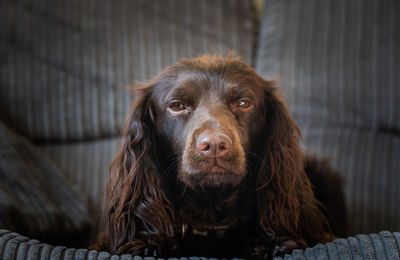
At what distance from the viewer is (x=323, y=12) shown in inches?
88.7

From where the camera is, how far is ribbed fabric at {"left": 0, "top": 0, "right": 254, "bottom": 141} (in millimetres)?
2203

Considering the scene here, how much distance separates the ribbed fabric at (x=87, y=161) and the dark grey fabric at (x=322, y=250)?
1.15 m

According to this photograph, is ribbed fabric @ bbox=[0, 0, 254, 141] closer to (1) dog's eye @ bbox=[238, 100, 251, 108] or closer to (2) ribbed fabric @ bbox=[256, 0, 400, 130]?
(2) ribbed fabric @ bbox=[256, 0, 400, 130]

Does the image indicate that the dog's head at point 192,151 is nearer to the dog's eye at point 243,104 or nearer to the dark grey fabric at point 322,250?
the dog's eye at point 243,104

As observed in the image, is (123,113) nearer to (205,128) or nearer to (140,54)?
(140,54)

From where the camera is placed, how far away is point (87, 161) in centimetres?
232

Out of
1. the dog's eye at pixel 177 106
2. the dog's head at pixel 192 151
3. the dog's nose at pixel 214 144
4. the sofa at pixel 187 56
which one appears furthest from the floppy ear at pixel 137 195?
the sofa at pixel 187 56

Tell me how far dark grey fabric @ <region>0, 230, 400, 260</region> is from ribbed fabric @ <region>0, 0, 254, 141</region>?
4.25 ft

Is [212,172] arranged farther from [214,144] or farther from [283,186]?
[283,186]

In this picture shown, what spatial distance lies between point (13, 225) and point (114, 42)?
1193 millimetres

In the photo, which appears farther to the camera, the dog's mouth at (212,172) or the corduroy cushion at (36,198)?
the corduroy cushion at (36,198)

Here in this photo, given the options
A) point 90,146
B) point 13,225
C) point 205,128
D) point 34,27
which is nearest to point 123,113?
point 90,146

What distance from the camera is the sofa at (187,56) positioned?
2.15 m

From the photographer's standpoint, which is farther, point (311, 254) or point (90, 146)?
point (90, 146)
